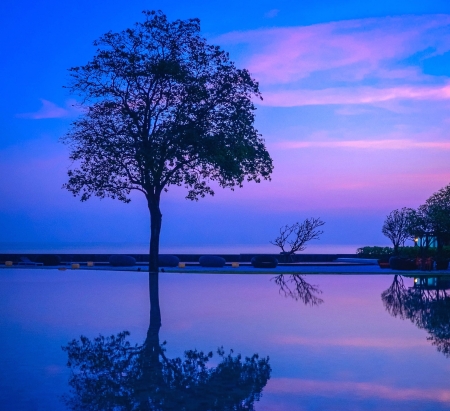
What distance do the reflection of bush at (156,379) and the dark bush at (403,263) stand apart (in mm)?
24968

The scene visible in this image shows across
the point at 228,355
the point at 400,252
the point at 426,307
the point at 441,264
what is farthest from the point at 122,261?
the point at 228,355

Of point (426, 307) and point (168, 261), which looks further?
point (168, 261)


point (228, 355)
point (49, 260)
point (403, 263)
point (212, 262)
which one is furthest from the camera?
point (49, 260)

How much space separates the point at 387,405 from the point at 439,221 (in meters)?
32.4

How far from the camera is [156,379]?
289 inches

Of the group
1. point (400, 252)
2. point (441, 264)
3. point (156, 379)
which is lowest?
point (156, 379)

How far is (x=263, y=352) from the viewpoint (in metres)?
9.02

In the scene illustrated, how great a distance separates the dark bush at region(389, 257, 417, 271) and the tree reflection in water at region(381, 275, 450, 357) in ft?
31.3

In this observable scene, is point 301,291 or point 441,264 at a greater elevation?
point 441,264

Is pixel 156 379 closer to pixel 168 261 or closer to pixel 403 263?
pixel 403 263

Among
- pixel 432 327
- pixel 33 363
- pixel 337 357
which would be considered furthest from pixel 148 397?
pixel 432 327

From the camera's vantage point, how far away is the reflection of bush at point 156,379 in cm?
631

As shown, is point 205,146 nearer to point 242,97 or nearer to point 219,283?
point 242,97

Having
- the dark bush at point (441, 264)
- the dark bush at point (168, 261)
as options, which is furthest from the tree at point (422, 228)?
the dark bush at point (168, 261)
